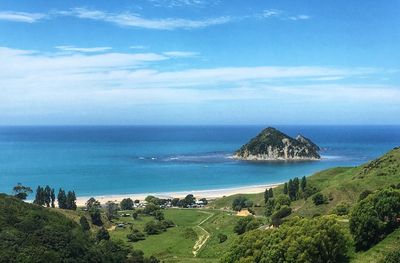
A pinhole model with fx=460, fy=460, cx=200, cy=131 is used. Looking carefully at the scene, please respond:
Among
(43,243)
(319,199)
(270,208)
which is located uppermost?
(319,199)

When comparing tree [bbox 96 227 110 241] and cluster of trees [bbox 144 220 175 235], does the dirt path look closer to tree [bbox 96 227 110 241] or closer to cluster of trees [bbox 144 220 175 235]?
cluster of trees [bbox 144 220 175 235]

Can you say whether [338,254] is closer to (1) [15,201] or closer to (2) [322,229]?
(2) [322,229]

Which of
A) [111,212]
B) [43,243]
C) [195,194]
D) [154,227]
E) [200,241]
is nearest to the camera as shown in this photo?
[43,243]

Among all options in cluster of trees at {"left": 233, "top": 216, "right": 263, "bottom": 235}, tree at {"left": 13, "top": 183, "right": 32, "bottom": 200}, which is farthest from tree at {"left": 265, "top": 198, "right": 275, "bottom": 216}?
tree at {"left": 13, "top": 183, "right": 32, "bottom": 200}

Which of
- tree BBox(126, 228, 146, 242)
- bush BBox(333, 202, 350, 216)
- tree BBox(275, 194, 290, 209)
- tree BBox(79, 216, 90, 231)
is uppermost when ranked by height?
bush BBox(333, 202, 350, 216)

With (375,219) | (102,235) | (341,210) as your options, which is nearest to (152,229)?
(102,235)

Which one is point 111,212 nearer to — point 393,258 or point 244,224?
point 244,224
